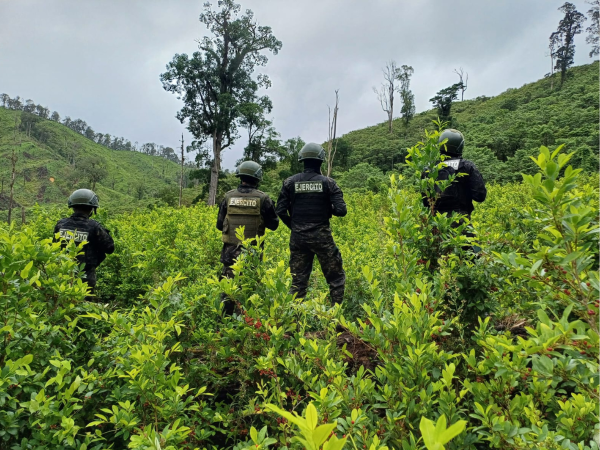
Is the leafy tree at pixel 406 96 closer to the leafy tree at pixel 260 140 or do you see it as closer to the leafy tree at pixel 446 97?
the leafy tree at pixel 446 97

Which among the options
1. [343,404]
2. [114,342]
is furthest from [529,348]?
[114,342]

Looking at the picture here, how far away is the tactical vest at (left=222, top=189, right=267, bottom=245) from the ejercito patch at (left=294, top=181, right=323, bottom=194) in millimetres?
421

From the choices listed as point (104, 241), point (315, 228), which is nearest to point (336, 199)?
point (315, 228)

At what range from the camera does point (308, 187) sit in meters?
3.94

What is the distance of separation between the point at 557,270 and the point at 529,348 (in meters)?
0.28

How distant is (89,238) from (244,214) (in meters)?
1.83

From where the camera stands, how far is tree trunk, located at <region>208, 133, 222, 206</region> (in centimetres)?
1881

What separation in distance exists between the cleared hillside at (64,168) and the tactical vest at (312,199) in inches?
1466

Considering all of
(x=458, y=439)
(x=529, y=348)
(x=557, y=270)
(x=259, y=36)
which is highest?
(x=259, y=36)

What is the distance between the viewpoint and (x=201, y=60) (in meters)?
19.3

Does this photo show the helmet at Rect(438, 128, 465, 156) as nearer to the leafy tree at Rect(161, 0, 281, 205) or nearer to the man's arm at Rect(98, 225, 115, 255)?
the man's arm at Rect(98, 225, 115, 255)

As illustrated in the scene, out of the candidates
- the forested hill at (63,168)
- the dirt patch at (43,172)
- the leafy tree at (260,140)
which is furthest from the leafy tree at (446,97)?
the dirt patch at (43,172)

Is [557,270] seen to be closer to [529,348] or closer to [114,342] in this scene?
[529,348]

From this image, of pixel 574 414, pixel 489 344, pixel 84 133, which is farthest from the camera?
pixel 84 133
